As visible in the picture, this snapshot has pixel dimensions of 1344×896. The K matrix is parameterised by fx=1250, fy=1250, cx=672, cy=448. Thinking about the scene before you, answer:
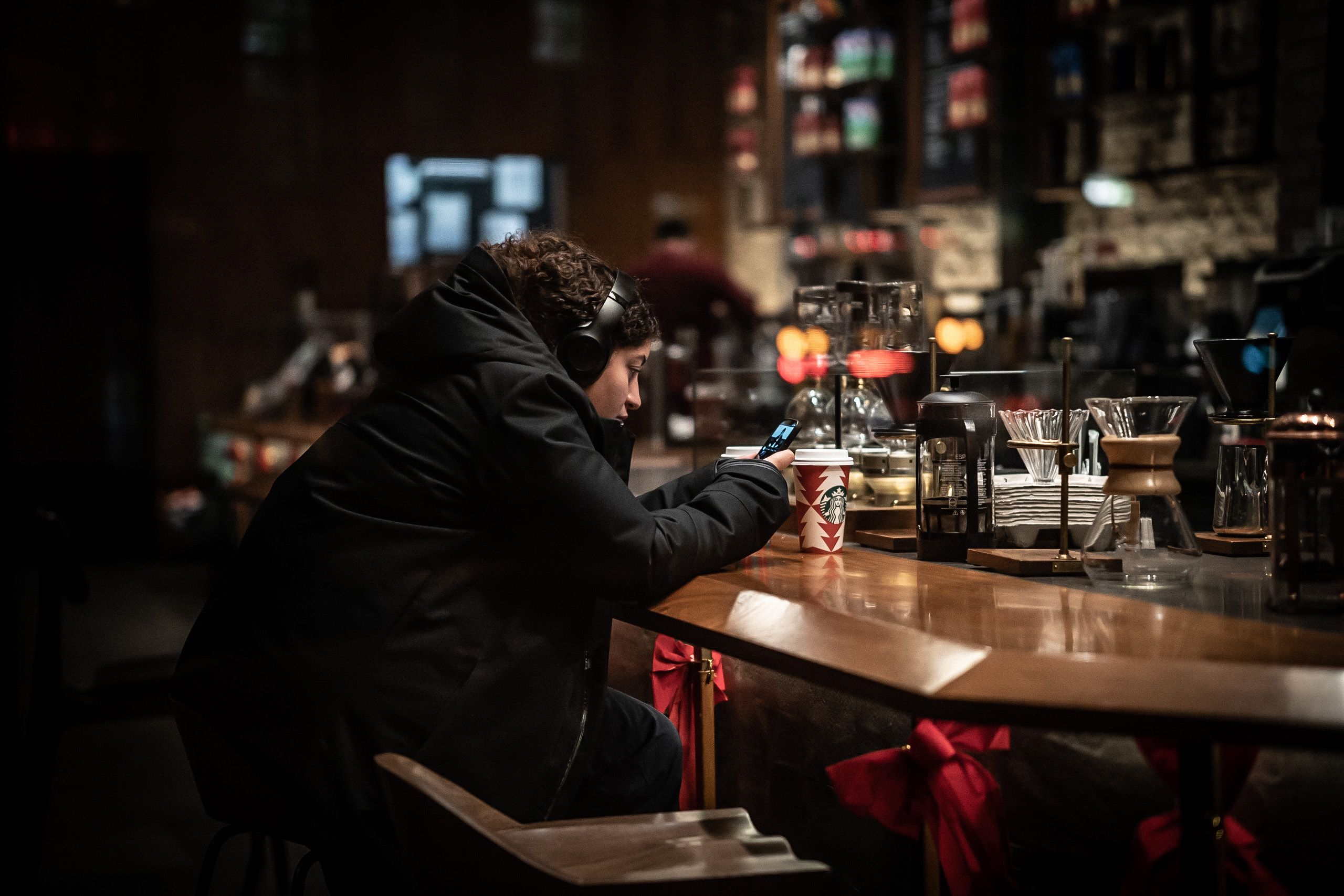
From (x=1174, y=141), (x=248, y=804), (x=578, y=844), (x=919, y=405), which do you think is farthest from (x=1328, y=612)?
(x=1174, y=141)

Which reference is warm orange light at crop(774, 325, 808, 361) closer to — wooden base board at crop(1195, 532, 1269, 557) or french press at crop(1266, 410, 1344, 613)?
wooden base board at crop(1195, 532, 1269, 557)

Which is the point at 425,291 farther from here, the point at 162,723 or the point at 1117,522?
the point at 162,723

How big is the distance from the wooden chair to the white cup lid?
0.67 m

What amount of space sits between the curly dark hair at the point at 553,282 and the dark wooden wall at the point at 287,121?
6.82 metres

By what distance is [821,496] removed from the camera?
82.7 inches

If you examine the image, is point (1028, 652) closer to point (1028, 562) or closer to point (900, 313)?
point (1028, 562)

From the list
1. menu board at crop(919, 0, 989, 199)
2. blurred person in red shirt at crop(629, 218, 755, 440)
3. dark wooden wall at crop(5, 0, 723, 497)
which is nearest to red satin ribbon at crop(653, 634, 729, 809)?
blurred person in red shirt at crop(629, 218, 755, 440)

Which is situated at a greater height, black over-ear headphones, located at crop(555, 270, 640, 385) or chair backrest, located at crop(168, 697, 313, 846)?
black over-ear headphones, located at crop(555, 270, 640, 385)

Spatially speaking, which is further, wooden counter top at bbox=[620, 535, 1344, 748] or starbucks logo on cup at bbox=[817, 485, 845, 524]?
starbucks logo on cup at bbox=[817, 485, 845, 524]

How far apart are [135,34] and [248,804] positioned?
743 centimetres

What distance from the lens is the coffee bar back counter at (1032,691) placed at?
1.19 m

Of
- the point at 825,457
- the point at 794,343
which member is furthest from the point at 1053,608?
the point at 794,343

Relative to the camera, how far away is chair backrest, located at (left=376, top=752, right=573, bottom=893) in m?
1.24

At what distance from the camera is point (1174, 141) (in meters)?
6.14
